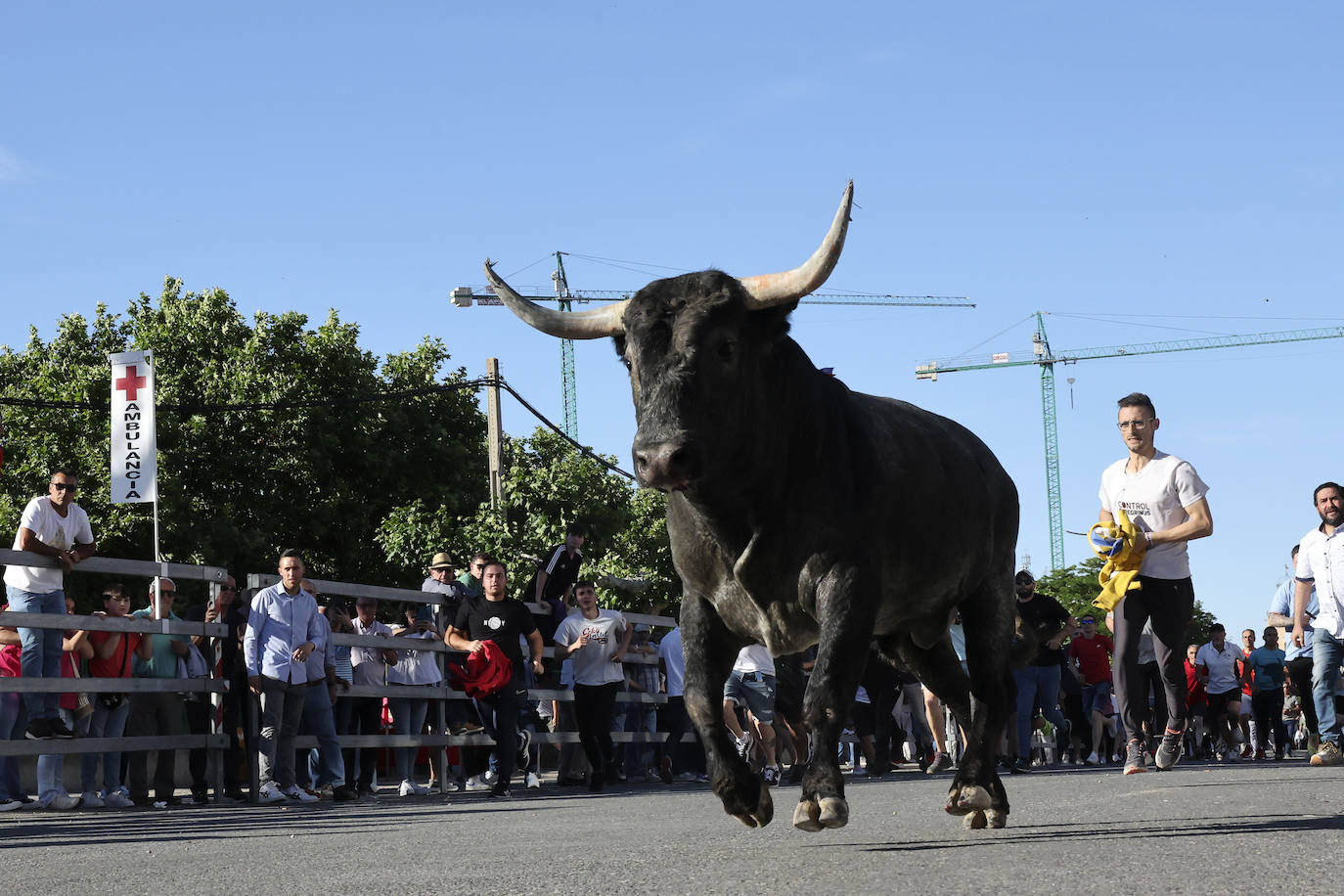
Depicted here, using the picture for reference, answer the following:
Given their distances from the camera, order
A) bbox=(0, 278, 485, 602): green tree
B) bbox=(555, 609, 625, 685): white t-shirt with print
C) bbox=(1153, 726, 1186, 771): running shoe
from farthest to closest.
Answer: bbox=(0, 278, 485, 602): green tree
bbox=(555, 609, 625, 685): white t-shirt with print
bbox=(1153, 726, 1186, 771): running shoe

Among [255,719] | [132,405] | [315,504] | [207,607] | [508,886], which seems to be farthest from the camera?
[315,504]

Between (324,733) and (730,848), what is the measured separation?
7737 mm

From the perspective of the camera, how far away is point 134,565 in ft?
39.9

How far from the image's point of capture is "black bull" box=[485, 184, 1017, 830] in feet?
19.0

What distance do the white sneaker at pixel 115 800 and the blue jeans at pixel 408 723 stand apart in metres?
2.81

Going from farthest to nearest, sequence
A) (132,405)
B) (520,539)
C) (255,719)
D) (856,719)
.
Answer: (520,539) < (132,405) < (856,719) < (255,719)

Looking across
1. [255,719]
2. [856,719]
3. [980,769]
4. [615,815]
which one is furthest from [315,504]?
[980,769]

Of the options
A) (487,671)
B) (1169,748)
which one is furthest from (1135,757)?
(487,671)

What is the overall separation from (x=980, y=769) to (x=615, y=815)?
3.07 m

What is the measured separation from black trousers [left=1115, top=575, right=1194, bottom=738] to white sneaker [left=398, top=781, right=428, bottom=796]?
21.1 ft

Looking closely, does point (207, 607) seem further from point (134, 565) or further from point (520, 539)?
point (520, 539)

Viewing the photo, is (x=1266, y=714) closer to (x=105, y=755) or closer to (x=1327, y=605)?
(x=1327, y=605)

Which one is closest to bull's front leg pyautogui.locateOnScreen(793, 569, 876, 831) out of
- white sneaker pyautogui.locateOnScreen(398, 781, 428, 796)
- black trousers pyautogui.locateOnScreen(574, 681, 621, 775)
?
white sneaker pyautogui.locateOnScreen(398, 781, 428, 796)

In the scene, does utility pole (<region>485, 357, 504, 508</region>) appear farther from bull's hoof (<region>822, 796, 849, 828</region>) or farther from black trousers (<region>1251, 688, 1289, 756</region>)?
bull's hoof (<region>822, 796, 849, 828</region>)
